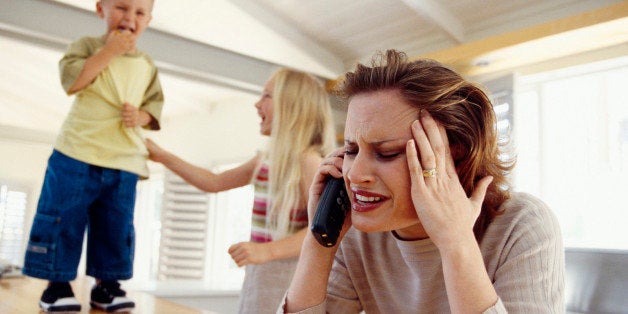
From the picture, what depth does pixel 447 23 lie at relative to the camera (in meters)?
3.21

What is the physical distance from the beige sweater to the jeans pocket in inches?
32.3

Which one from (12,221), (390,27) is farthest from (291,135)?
(12,221)

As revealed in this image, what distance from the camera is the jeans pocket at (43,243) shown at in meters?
1.49

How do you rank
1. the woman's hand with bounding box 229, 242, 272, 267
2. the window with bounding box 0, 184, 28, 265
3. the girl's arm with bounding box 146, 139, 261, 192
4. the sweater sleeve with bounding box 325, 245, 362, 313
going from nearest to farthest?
the sweater sleeve with bounding box 325, 245, 362, 313, the woman's hand with bounding box 229, 242, 272, 267, the girl's arm with bounding box 146, 139, 261, 192, the window with bounding box 0, 184, 28, 265

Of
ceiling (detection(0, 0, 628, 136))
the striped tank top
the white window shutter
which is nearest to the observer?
the striped tank top

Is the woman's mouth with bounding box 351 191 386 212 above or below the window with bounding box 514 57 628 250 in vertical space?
below

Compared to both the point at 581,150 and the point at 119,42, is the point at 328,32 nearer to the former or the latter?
the point at 581,150

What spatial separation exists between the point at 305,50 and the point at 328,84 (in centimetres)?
29

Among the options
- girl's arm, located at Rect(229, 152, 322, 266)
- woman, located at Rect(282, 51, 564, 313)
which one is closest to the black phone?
woman, located at Rect(282, 51, 564, 313)

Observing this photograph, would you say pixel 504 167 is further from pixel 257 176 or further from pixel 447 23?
pixel 447 23

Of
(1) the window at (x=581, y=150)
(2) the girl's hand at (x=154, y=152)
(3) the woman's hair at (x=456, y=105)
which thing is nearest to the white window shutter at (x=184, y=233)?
(1) the window at (x=581, y=150)

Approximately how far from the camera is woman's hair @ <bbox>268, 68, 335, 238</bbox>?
1.65m

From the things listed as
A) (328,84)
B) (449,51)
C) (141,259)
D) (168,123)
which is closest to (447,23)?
(449,51)

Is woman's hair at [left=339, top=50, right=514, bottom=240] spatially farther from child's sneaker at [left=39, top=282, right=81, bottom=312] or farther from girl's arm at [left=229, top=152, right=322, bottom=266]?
child's sneaker at [left=39, top=282, right=81, bottom=312]
